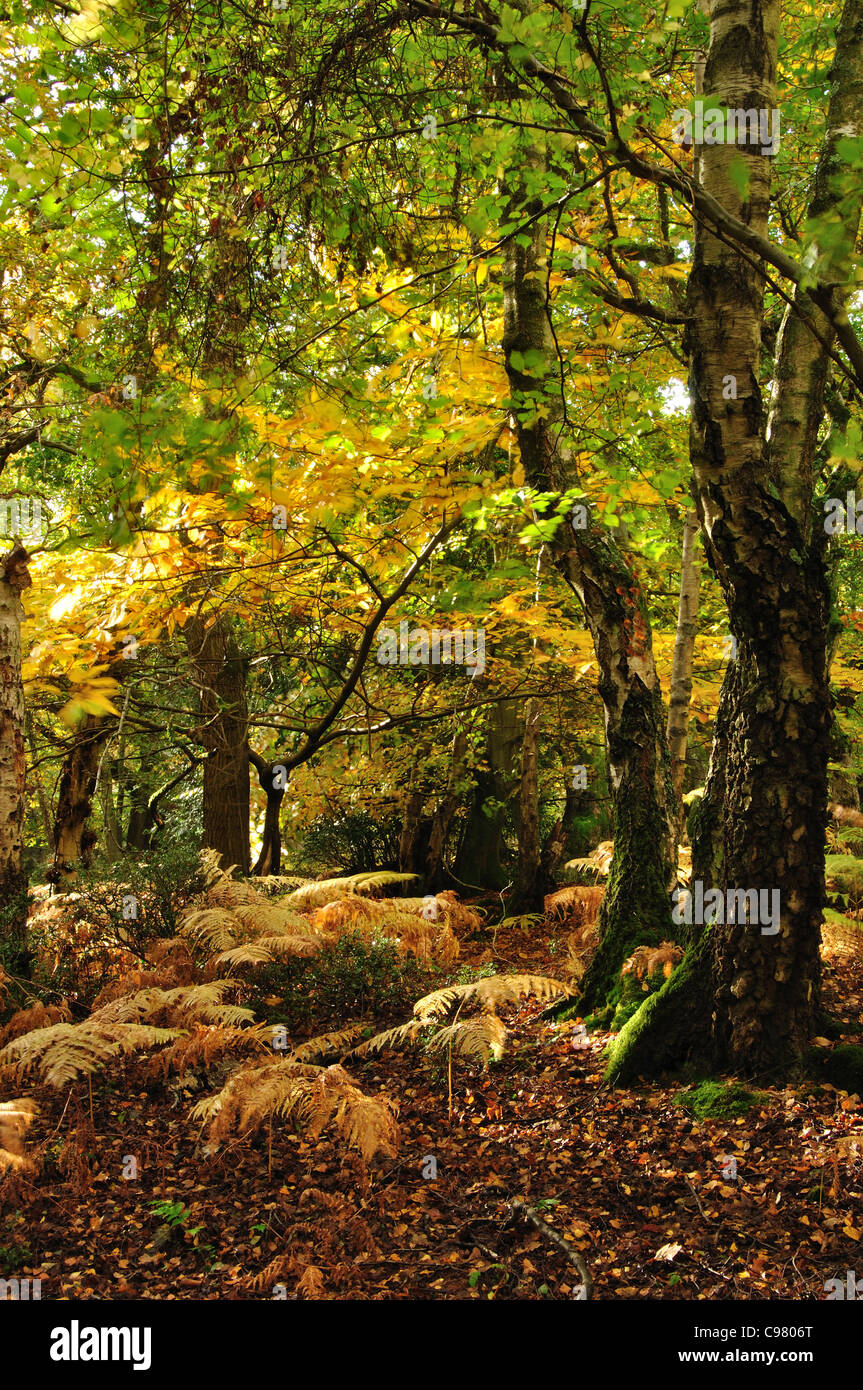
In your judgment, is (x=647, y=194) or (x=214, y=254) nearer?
(x=214, y=254)

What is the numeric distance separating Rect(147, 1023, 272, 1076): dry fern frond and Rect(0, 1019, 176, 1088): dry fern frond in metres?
0.11

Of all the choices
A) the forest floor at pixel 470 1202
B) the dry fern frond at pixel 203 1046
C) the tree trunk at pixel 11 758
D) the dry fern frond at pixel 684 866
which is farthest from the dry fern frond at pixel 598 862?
the tree trunk at pixel 11 758

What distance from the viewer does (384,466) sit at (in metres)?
5.15

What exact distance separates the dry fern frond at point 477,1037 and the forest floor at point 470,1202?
29cm

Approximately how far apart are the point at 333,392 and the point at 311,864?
30.4ft

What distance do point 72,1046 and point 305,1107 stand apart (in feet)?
3.92

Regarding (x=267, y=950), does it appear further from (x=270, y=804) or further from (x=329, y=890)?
(x=270, y=804)

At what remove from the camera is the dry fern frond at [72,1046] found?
12.9 ft

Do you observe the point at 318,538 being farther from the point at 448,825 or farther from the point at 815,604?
the point at 448,825

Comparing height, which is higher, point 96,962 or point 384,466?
point 384,466

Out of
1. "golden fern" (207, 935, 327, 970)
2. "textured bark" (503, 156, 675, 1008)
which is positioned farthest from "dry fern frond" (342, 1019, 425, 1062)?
"textured bark" (503, 156, 675, 1008)

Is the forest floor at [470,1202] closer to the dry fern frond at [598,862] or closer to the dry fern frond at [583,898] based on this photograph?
the dry fern frond at [583,898]

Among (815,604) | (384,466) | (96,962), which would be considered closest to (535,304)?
(384,466)
